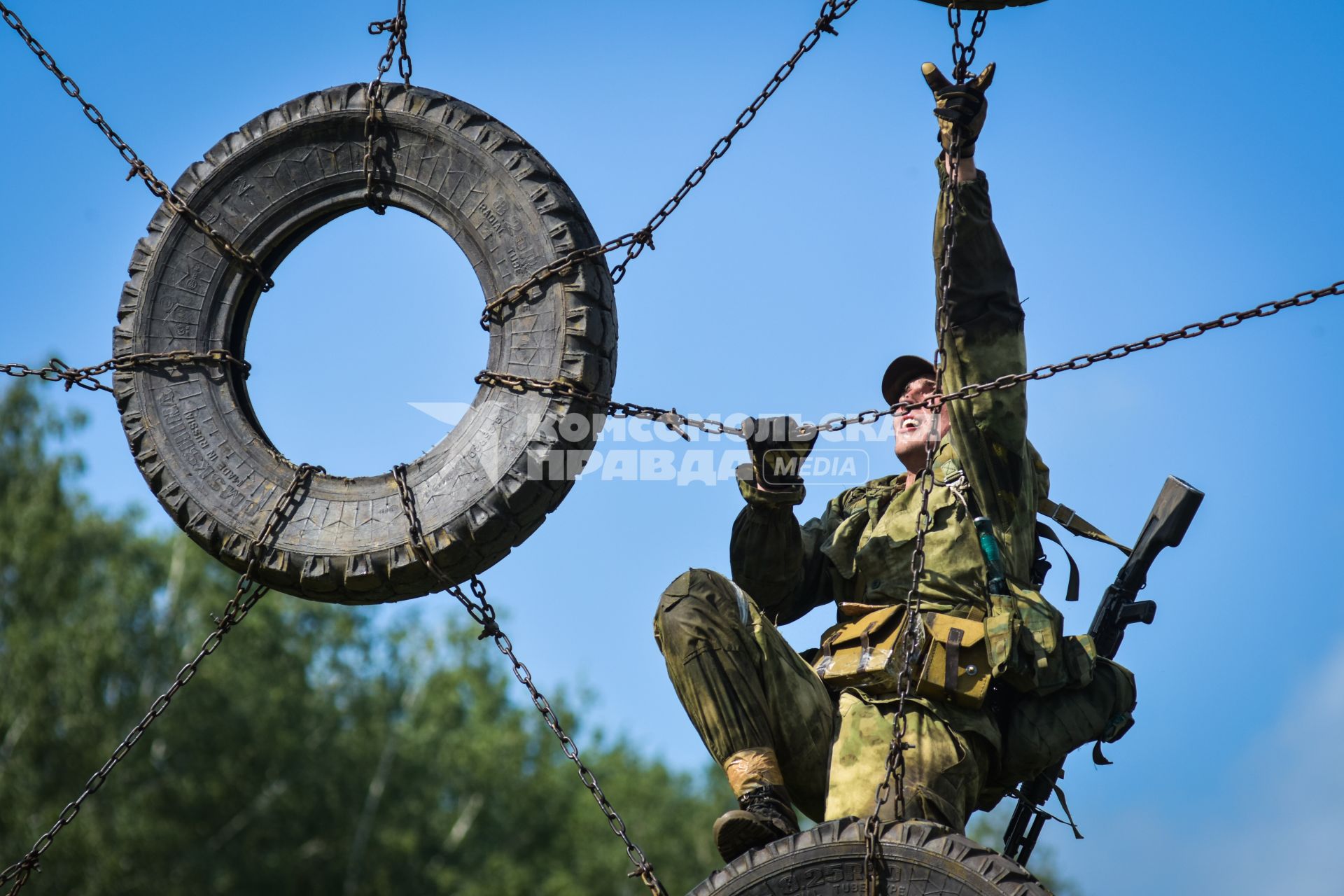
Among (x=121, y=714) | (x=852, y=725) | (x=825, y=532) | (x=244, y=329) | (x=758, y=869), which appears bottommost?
(x=758, y=869)

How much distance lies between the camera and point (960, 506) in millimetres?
6660

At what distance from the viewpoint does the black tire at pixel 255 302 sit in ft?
20.4

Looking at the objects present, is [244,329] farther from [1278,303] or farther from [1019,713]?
[1278,303]

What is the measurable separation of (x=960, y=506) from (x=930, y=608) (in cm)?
47

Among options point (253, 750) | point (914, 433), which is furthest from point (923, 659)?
point (253, 750)

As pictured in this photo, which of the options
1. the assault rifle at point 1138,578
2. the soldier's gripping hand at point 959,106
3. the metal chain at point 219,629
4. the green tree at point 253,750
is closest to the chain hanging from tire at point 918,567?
the soldier's gripping hand at point 959,106

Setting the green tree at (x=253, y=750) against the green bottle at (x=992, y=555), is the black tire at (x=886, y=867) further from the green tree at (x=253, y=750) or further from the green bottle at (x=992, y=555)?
the green tree at (x=253, y=750)

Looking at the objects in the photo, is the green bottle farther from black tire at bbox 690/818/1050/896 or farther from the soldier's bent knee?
black tire at bbox 690/818/1050/896

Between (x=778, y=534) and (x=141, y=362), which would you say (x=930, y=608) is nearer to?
(x=778, y=534)

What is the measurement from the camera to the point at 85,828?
17188mm

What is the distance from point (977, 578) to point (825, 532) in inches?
30.3

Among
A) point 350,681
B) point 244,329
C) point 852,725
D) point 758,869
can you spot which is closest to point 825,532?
point 852,725

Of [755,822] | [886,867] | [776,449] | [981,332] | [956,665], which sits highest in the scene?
[981,332]

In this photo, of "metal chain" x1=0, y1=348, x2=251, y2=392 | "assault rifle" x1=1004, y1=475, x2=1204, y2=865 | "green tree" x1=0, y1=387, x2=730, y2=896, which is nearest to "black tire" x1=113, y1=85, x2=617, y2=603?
"metal chain" x1=0, y1=348, x2=251, y2=392
